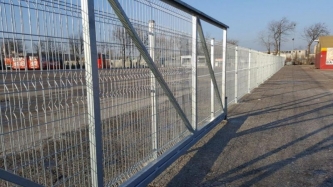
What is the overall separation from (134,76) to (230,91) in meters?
6.34

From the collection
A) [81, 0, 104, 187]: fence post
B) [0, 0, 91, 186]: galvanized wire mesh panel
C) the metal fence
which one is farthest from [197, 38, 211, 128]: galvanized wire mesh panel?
[0, 0, 91, 186]: galvanized wire mesh panel

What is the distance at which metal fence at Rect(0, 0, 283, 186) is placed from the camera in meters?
1.87

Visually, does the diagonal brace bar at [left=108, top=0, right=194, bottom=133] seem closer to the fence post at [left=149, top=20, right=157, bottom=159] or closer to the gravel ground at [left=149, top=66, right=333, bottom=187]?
the fence post at [left=149, top=20, right=157, bottom=159]

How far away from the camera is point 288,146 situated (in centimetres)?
484

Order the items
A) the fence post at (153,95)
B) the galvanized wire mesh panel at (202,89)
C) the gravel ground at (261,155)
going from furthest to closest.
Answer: the galvanized wire mesh panel at (202,89) < the gravel ground at (261,155) < the fence post at (153,95)

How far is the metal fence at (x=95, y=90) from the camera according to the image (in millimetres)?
1871

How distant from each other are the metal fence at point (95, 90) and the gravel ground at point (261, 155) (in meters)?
0.35

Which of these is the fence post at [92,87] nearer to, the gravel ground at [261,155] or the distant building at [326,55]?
the gravel ground at [261,155]

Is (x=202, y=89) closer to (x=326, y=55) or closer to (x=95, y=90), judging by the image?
(x=95, y=90)

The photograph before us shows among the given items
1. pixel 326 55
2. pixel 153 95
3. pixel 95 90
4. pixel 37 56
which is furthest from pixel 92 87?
pixel 326 55

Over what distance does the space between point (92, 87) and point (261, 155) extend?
329cm

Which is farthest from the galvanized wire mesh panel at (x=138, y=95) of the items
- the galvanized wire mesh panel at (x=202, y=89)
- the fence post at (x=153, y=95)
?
the galvanized wire mesh panel at (x=202, y=89)

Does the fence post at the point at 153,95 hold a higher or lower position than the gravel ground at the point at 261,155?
higher

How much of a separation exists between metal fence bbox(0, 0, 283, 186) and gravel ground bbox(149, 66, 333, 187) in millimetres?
348
